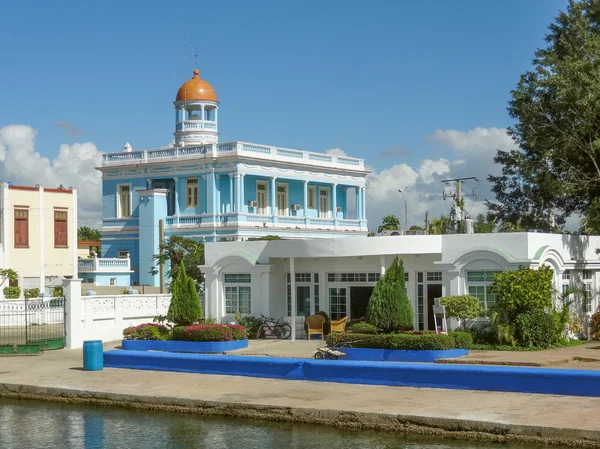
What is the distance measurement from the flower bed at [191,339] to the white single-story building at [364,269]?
2.62 m

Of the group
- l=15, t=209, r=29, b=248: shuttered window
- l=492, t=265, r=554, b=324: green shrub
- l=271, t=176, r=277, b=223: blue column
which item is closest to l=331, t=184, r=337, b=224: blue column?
l=271, t=176, r=277, b=223: blue column

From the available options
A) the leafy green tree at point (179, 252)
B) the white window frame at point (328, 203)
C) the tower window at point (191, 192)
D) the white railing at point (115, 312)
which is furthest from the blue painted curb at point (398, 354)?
the white window frame at point (328, 203)

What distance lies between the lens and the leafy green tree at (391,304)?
2267cm

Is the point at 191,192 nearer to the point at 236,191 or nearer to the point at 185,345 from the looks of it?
the point at 236,191

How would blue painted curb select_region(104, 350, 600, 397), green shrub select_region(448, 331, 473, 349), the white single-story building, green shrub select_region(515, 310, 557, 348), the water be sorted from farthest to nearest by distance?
the white single-story building < green shrub select_region(515, 310, 557, 348) < green shrub select_region(448, 331, 473, 349) < blue painted curb select_region(104, 350, 600, 397) < the water

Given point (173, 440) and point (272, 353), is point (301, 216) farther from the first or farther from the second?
point (173, 440)

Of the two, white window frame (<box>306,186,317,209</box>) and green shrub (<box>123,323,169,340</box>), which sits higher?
white window frame (<box>306,186,317,209</box>)

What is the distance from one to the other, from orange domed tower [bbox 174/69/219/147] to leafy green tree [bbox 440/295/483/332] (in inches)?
1374

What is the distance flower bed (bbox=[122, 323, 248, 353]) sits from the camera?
25578mm

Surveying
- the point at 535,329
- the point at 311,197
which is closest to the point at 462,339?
the point at 535,329

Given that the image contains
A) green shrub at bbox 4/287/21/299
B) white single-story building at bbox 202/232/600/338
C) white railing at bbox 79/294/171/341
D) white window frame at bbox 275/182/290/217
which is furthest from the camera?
white window frame at bbox 275/182/290/217

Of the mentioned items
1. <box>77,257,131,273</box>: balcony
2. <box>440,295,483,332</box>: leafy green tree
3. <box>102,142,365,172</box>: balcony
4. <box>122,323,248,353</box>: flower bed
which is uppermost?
<box>102,142,365,172</box>: balcony

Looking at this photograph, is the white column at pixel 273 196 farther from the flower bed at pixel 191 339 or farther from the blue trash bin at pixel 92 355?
the blue trash bin at pixel 92 355

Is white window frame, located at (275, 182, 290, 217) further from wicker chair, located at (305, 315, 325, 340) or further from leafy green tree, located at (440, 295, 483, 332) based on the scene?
leafy green tree, located at (440, 295, 483, 332)
